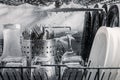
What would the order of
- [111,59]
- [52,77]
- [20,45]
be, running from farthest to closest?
[20,45], [52,77], [111,59]

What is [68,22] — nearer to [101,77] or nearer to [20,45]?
[20,45]

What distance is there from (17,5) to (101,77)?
22.0 inches

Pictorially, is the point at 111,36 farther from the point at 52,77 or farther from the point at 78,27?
the point at 78,27

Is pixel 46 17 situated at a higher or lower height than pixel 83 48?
higher

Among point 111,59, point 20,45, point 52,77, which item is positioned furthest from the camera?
point 20,45

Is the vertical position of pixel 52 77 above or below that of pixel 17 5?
below

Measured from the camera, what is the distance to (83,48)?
3.67 feet

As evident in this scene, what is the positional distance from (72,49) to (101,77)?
1.38ft

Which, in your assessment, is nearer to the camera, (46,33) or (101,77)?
(101,77)

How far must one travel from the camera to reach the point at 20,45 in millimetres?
1048

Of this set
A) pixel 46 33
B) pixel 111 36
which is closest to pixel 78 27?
pixel 46 33

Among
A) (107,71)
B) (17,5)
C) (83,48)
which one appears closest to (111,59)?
(107,71)

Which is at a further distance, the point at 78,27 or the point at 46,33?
the point at 78,27

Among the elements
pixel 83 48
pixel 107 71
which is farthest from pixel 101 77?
pixel 83 48
